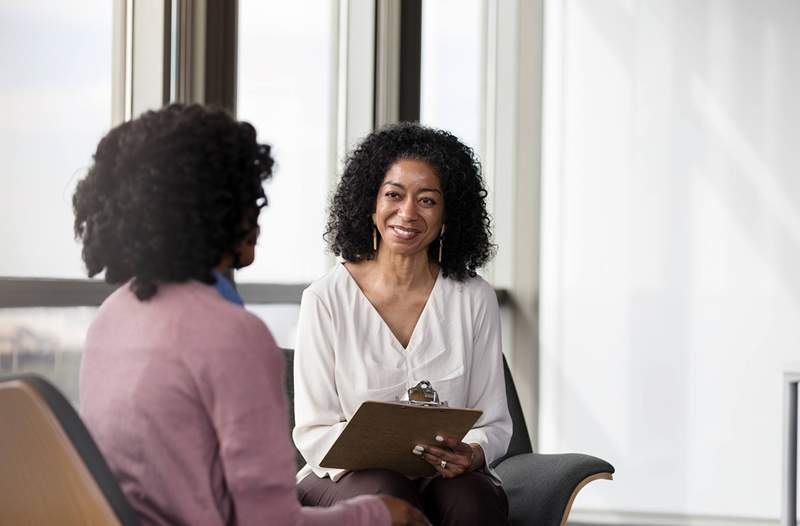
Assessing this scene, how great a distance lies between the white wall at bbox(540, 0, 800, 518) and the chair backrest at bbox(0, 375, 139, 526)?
3.57m

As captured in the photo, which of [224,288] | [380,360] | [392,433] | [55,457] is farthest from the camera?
[380,360]

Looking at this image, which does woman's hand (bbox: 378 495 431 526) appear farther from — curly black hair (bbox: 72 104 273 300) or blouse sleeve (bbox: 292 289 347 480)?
blouse sleeve (bbox: 292 289 347 480)

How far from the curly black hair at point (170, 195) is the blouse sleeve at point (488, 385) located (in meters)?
1.22

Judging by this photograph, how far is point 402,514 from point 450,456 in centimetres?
80

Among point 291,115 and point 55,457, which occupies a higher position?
point 291,115

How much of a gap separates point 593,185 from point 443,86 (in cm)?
72

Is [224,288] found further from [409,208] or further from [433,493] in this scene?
[409,208]

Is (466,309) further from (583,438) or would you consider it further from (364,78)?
(583,438)

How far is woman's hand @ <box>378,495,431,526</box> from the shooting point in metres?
1.51

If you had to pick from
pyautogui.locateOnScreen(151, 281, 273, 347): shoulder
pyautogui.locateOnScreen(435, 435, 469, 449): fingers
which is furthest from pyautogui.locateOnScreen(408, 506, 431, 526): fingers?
pyautogui.locateOnScreen(435, 435, 469, 449): fingers

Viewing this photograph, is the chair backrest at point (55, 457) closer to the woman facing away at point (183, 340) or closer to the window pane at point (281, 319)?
the woman facing away at point (183, 340)

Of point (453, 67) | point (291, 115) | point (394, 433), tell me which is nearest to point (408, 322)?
point (394, 433)

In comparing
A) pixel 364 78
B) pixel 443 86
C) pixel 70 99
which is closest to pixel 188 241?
pixel 70 99

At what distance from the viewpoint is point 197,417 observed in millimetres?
1318
